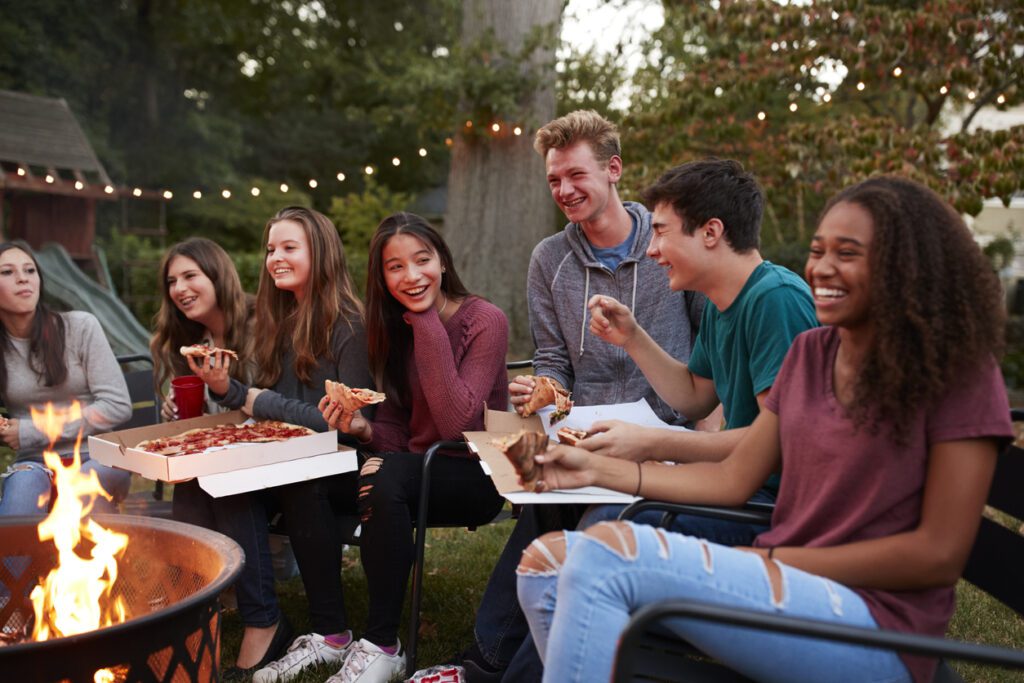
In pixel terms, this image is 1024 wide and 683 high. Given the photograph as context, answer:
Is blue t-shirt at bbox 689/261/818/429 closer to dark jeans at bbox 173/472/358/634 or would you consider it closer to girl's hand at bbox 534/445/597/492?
girl's hand at bbox 534/445/597/492

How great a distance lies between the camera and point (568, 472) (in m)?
2.30

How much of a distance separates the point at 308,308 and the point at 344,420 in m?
0.55

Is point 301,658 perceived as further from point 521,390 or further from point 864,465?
point 864,465

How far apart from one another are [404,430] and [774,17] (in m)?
5.52

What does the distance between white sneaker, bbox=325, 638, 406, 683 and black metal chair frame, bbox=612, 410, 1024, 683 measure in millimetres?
1100

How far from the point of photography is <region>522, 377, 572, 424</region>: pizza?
2.86m

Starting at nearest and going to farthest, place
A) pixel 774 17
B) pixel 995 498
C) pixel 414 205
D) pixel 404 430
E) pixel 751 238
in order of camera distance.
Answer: pixel 995 498 → pixel 751 238 → pixel 404 430 → pixel 774 17 → pixel 414 205

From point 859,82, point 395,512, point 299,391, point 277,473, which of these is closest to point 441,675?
point 395,512

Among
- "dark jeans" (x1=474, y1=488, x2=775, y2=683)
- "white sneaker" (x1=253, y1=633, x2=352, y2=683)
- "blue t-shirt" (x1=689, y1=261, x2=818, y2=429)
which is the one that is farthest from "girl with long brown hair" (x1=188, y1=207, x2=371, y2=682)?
"blue t-shirt" (x1=689, y1=261, x2=818, y2=429)

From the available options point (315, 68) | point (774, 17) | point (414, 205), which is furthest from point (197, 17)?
point (774, 17)

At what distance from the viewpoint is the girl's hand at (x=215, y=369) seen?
3336 millimetres

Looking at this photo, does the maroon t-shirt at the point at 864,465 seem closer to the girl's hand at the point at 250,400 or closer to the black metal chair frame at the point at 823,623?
the black metal chair frame at the point at 823,623

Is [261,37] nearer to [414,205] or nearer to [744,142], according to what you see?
[414,205]

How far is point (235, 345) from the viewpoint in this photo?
3.75 metres
